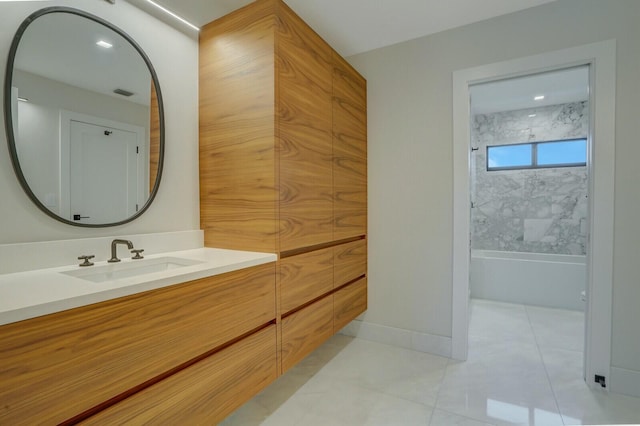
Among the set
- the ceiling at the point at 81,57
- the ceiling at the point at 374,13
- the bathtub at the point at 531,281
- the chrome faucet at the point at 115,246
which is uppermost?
the ceiling at the point at 374,13

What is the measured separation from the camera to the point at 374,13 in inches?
77.7

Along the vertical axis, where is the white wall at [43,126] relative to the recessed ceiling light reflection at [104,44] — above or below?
below

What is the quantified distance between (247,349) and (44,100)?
141 cm

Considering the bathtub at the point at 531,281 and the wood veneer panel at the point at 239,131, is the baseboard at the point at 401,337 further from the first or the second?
the bathtub at the point at 531,281

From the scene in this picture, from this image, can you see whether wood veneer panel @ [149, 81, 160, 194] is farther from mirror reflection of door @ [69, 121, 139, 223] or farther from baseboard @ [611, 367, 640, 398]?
baseboard @ [611, 367, 640, 398]

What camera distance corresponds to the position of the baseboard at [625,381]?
1.72 metres

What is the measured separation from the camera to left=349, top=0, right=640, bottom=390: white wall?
1.74m

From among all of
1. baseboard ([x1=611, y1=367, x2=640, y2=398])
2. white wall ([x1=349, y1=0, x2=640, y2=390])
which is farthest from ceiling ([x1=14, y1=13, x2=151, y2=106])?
baseboard ([x1=611, y1=367, x2=640, y2=398])

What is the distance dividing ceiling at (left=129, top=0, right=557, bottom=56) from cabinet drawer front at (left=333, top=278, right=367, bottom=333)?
75.0 inches

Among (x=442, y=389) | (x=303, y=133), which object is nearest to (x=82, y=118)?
(x=303, y=133)

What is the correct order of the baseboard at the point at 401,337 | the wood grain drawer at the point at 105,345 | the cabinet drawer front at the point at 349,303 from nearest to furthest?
the wood grain drawer at the point at 105,345, the cabinet drawer front at the point at 349,303, the baseboard at the point at 401,337

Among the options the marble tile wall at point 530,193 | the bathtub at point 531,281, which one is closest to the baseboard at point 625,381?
the bathtub at point 531,281

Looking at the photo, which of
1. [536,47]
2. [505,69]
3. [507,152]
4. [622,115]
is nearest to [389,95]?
[505,69]

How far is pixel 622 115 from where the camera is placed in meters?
1.74
